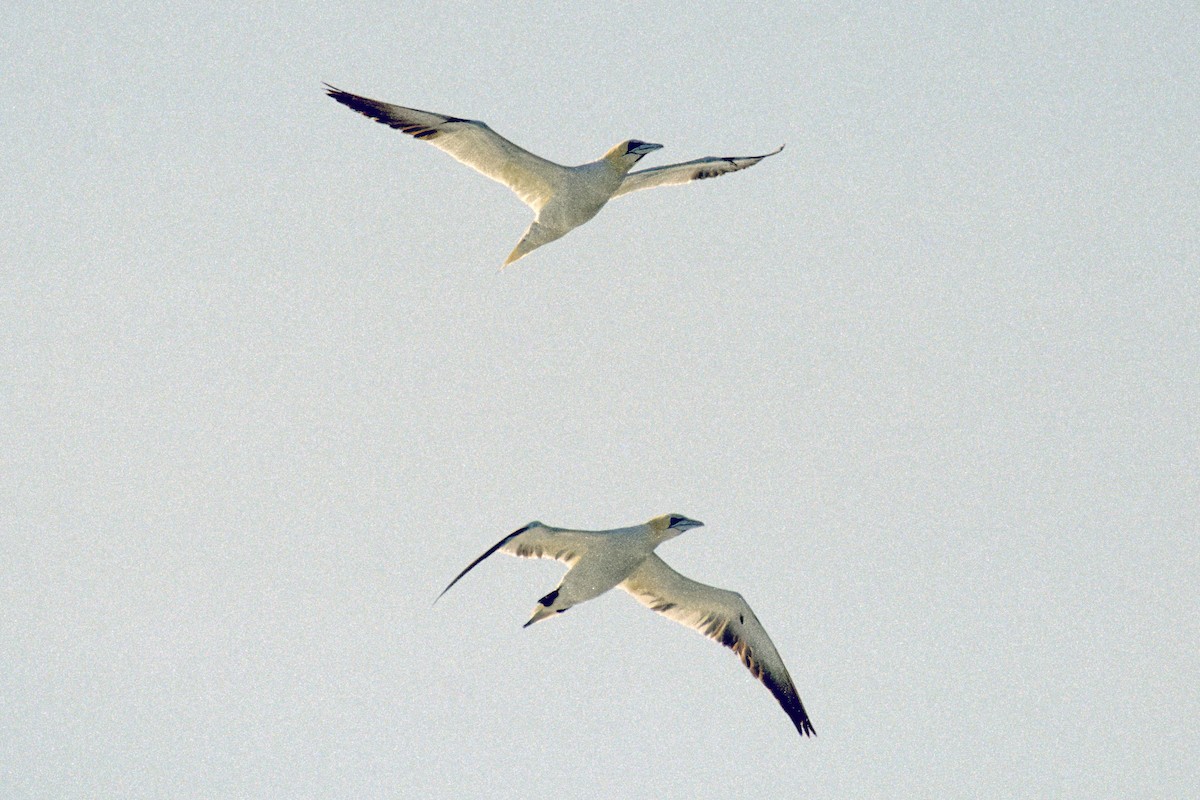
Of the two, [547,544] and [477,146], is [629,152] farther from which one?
[547,544]

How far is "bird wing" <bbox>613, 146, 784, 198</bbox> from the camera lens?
25.5 metres

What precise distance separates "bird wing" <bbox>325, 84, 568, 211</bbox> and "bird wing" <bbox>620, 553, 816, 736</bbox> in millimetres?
6193

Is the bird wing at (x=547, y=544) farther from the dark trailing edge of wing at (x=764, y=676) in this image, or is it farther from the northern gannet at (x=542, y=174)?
the northern gannet at (x=542, y=174)

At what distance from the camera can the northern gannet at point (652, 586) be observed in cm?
2266

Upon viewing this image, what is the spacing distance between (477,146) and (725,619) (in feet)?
27.1

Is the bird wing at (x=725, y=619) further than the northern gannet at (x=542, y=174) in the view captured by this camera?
Yes

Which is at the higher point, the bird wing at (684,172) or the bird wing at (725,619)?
the bird wing at (684,172)

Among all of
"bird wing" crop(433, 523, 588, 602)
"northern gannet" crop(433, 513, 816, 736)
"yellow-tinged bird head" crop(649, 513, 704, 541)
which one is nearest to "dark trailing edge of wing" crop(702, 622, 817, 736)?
"northern gannet" crop(433, 513, 816, 736)

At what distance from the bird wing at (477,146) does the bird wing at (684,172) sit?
148 cm

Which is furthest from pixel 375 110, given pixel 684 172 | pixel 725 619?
pixel 725 619

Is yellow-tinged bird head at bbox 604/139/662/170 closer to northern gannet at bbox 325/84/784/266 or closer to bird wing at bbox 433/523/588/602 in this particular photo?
northern gannet at bbox 325/84/784/266

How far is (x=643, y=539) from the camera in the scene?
76.6 ft

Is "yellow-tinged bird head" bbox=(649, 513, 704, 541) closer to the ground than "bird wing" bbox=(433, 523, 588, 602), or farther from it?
farther from it

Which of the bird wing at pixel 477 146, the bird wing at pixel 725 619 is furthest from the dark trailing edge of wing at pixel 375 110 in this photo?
the bird wing at pixel 725 619
